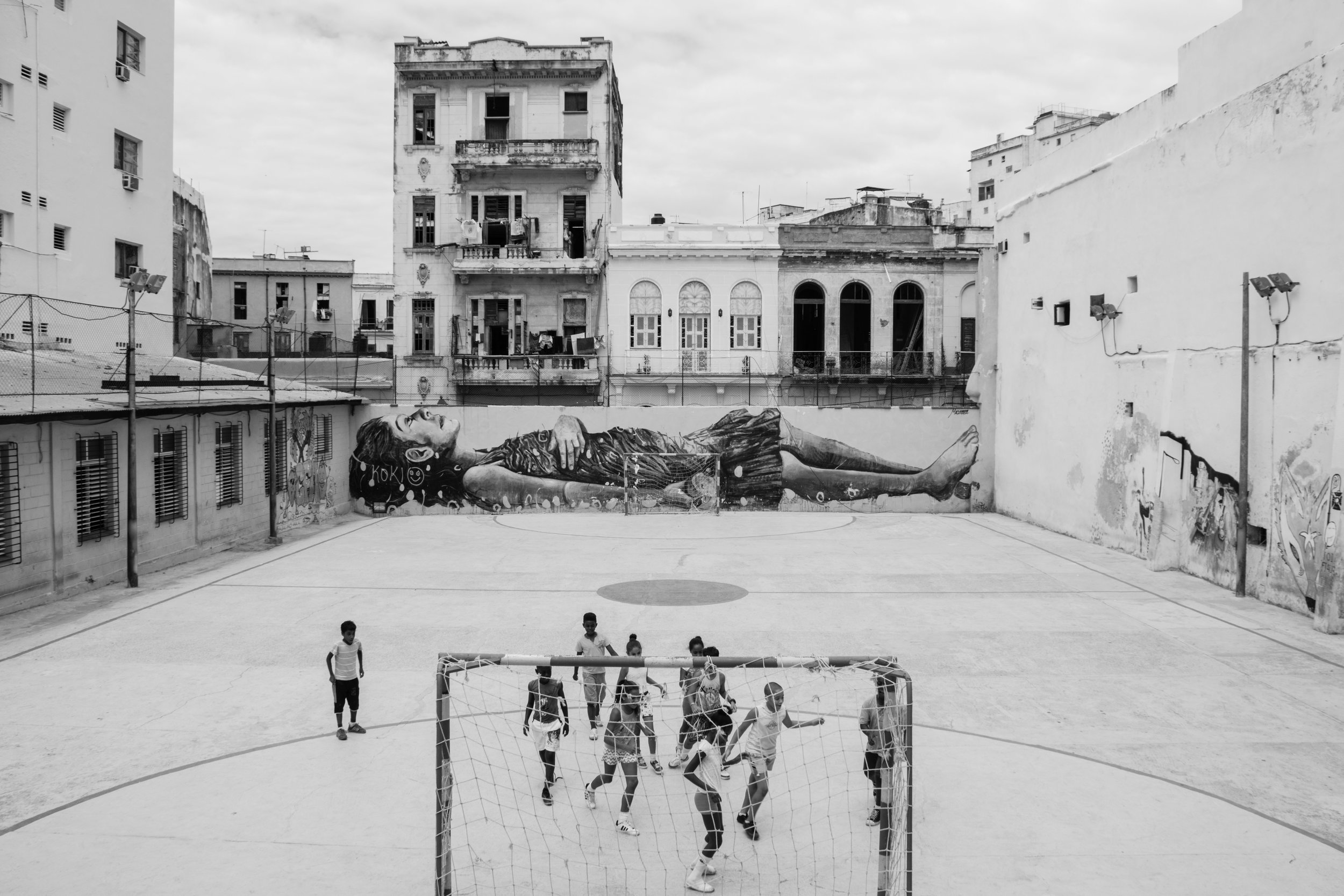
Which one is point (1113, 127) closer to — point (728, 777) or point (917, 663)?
point (917, 663)

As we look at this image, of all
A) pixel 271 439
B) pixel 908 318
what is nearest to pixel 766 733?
pixel 271 439

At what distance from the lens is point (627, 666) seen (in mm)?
8211

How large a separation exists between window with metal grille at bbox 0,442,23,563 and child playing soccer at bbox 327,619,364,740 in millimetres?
9246

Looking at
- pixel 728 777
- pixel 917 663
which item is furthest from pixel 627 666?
pixel 917 663

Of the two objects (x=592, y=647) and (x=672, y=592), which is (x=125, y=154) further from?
(x=592, y=647)

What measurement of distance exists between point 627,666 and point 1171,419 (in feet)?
56.2

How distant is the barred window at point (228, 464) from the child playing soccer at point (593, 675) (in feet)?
53.0

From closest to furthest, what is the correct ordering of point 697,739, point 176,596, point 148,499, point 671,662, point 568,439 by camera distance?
1. point 671,662
2. point 697,739
3. point 176,596
4. point 148,499
5. point 568,439

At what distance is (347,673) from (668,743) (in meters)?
3.59

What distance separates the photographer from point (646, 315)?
39312 mm

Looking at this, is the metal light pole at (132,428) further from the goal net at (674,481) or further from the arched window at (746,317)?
the arched window at (746,317)

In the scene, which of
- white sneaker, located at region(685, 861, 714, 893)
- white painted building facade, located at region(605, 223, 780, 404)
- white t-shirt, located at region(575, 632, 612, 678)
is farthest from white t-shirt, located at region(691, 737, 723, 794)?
white painted building facade, located at region(605, 223, 780, 404)

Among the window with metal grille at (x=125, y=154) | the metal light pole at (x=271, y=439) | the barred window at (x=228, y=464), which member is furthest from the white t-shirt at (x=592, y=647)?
the window with metal grille at (x=125, y=154)

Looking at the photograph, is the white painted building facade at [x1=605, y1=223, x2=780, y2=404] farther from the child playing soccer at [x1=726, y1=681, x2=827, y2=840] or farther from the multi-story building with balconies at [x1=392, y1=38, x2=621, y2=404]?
the child playing soccer at [x1=726, y1=681, x2=827, y2=840]
